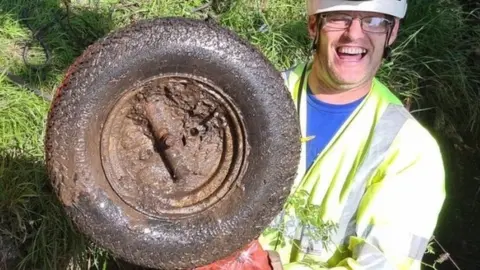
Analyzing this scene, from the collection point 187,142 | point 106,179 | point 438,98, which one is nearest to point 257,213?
point 187,142

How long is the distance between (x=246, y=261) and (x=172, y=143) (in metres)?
0.41

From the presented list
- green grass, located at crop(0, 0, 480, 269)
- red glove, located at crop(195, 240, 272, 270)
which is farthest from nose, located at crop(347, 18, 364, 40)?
green grass, located at crop(0, 0, 480, 269)

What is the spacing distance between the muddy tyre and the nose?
657mm

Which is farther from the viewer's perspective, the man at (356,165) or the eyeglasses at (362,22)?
the eyeglasses at (362,22)

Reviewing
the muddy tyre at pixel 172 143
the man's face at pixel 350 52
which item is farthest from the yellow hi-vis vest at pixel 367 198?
the muddy tyre at pixel 172 143

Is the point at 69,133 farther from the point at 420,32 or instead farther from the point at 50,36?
the point at 420,32

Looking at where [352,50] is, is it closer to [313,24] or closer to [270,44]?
[313,24]

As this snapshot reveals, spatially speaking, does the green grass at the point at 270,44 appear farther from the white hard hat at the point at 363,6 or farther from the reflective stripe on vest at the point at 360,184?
the reflective stripe on vest at the point at 360,184

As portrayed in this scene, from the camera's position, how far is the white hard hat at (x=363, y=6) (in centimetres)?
280

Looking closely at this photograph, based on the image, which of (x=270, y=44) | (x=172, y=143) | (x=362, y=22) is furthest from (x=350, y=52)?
(x=270, y=44)

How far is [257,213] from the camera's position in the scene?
7.59ft

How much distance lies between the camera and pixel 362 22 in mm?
2871

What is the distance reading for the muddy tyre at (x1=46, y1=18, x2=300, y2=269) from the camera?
2.21 metres

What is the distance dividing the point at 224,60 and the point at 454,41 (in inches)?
112
